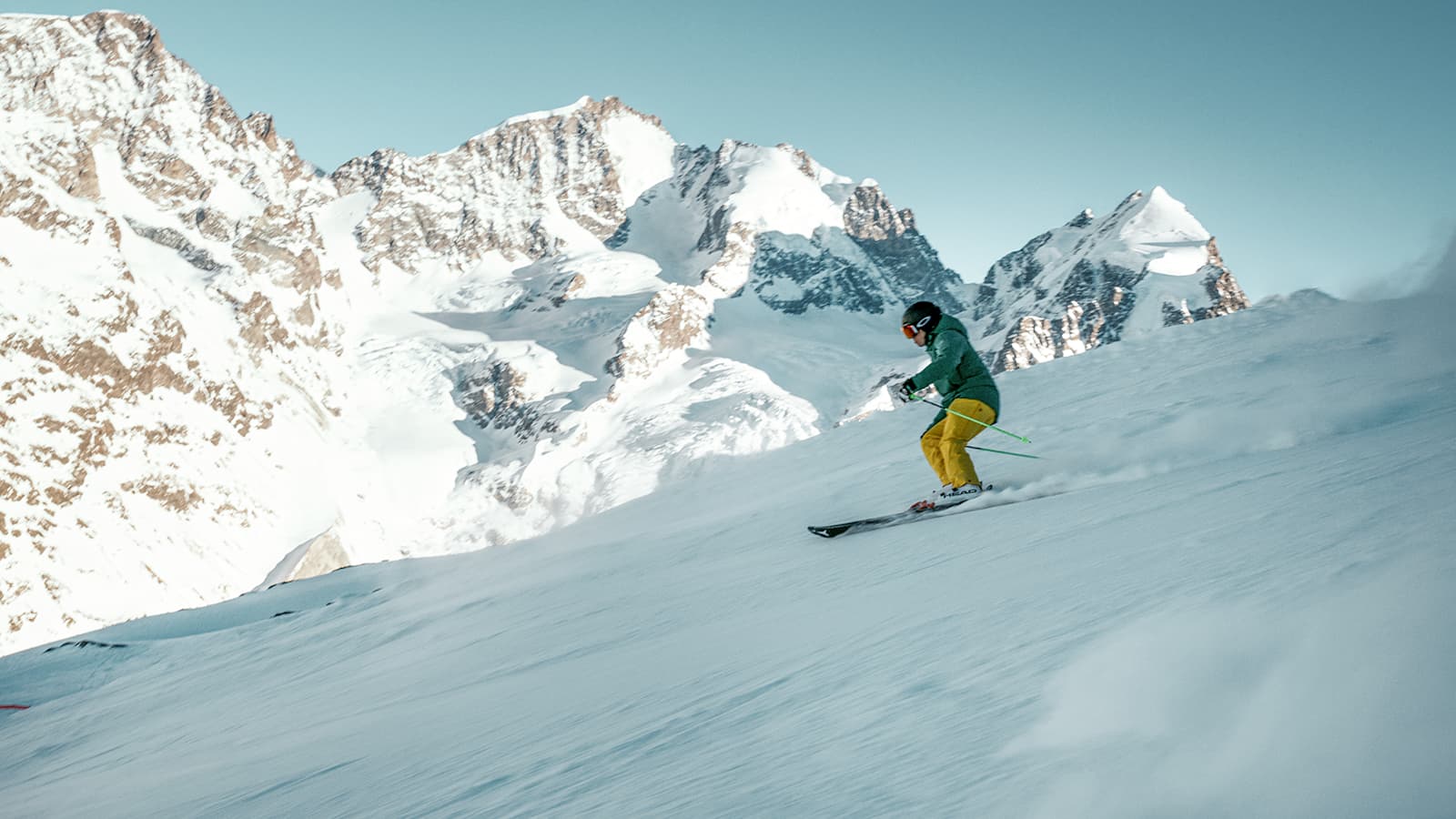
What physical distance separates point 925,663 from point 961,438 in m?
5.30

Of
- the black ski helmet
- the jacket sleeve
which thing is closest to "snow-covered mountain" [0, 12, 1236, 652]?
the black ski helmet

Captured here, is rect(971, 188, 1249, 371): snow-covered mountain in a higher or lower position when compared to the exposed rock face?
lower

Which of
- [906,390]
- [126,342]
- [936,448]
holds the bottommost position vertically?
[936,448]

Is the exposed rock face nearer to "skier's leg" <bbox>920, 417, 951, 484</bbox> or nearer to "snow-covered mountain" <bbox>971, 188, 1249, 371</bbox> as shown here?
"skier's leg" <bbox>920, 417, 951, 484</bbox>

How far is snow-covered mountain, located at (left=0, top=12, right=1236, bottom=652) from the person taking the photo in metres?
116

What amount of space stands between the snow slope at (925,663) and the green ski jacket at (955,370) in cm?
93

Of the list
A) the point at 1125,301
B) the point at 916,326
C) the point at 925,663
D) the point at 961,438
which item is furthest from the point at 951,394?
the point at 1125,301

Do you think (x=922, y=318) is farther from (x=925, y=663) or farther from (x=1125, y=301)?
(x=1125, y=301)

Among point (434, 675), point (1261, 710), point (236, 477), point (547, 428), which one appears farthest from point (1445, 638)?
point (547, 428)

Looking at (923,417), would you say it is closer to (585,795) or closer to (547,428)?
(585,795)

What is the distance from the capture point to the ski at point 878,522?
24.0 feet

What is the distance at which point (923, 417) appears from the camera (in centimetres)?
1423

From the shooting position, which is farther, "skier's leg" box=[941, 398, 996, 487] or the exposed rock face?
the exposed rock face

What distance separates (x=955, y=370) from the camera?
8.13m
